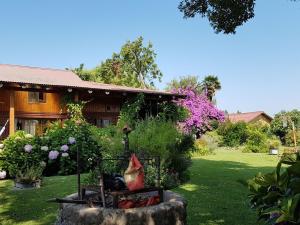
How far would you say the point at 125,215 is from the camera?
428 cm

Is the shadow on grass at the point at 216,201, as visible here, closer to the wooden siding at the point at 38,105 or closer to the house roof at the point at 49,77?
the house roof at the point at 49,77

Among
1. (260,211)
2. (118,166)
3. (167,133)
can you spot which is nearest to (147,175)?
(118,166)

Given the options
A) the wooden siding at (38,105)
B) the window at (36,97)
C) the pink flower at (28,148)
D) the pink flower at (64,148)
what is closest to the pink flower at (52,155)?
the pink flower at (64,148)

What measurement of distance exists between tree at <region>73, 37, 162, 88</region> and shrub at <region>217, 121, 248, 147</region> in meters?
15.9

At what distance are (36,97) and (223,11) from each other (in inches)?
657

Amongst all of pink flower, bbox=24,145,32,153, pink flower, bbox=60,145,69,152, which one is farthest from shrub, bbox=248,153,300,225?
pink flower, bbox=60,145,69,152

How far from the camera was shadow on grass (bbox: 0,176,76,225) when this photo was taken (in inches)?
271

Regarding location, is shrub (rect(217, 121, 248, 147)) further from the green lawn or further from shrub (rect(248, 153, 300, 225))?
shrub (rect(248, 153, 300, 225))

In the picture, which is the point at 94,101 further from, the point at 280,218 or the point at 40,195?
the point at 280,218

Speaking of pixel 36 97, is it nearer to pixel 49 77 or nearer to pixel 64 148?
pixel 49 77

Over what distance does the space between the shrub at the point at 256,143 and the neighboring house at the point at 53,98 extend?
307 inches

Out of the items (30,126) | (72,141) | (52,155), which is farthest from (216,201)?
(30,126)

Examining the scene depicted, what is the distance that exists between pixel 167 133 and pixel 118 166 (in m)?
1.62

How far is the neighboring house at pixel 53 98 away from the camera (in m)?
20.9
